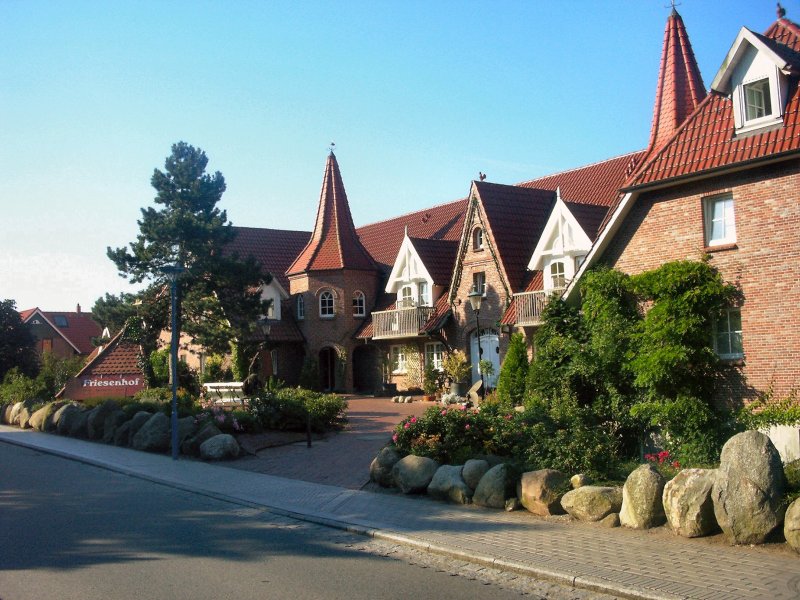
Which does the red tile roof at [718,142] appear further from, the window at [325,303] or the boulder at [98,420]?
the window at [325,303]

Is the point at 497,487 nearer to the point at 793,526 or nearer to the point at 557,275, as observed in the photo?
the point at 793,526

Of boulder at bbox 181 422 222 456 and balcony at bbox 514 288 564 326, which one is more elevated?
balcony at bbox 514 288 564 326

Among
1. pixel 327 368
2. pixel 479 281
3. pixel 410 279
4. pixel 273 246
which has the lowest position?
pixel 327 368

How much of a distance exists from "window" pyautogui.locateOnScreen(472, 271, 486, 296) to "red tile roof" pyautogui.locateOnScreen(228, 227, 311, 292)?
43.0ft

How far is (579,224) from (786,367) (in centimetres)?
1176

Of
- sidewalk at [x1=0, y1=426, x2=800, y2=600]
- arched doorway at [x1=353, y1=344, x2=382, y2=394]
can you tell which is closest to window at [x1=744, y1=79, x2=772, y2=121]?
sidewalk at [x1=0, y1=426, x2=800, y2=600]

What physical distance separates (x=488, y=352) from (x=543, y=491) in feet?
67.0

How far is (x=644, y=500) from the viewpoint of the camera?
9508mm

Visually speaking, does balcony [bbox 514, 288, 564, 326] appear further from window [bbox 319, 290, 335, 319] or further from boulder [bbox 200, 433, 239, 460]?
window [bbox 319, 290, 335, 319]

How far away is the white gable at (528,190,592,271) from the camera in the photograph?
26.3 metres

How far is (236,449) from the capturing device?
17422 mm

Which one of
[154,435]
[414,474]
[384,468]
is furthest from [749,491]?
[154,435]

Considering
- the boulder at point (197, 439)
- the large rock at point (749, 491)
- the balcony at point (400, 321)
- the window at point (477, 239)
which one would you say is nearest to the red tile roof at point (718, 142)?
the large rock at point (749, 491)

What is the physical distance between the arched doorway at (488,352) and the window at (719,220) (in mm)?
14246
